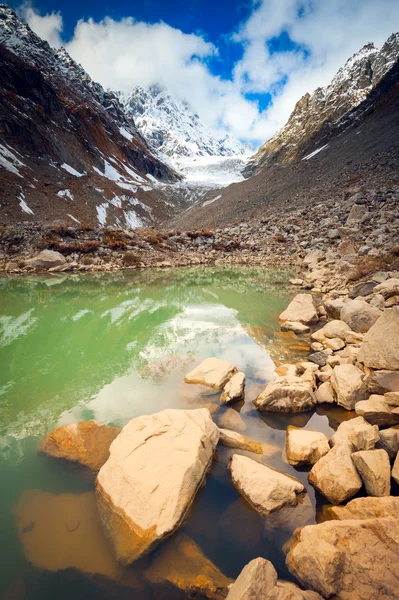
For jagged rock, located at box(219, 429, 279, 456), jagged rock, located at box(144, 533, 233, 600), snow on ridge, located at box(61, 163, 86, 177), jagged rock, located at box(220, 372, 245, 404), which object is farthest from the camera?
snow on ridge, located at box(61, 163, 86, 177)

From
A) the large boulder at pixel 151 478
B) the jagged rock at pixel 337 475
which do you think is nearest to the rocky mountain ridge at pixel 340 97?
the jagged rock at pixel 337 475

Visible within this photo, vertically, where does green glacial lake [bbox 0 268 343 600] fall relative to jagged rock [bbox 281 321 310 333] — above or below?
above

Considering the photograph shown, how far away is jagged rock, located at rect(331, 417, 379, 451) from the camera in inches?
131

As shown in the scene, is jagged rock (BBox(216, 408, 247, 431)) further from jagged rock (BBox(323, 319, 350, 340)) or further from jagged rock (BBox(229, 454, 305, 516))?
jagged rock (BBox(323, 319, 350, 340))

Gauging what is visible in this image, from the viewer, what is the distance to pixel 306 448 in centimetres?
360

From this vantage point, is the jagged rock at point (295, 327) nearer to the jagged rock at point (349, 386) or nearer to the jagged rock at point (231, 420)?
the jagged rock at point (349, 386)

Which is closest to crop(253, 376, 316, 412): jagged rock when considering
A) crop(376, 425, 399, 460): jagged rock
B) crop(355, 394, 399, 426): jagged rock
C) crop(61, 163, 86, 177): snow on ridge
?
crop(355, 394, 399, 426): jagged rock

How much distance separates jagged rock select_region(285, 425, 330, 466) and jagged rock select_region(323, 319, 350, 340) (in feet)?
11.5

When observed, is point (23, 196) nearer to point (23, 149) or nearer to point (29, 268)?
point (23, 149)

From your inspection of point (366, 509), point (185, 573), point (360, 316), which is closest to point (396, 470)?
point (366, 509)

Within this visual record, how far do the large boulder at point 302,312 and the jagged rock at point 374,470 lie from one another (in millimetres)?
5696

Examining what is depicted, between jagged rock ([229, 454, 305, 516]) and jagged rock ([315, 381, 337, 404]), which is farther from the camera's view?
jagged rock ([315, 381, 337, 404])

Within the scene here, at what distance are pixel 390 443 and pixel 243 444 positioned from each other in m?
1.75

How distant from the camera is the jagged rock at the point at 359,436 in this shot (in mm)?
3326
